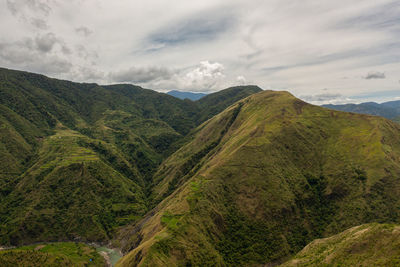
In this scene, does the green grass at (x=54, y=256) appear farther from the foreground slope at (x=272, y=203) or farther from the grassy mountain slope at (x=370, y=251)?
the grassy mountain slope at (x=370, y=251)

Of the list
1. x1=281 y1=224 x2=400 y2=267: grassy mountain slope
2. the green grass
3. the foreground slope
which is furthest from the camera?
the foreground slope

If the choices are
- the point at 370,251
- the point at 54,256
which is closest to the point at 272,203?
the point at 370,251

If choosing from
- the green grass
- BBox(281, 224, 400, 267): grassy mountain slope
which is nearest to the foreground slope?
the green grass

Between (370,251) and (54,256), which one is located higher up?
(370,251)

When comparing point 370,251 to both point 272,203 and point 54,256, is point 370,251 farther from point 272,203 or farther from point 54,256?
point 54,256

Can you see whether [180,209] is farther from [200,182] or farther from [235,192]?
[235,192]

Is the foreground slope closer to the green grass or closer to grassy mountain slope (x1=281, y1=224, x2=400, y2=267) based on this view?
the green grass

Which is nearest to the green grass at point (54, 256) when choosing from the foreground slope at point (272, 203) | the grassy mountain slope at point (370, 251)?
the foreground slope at point (272, 203)

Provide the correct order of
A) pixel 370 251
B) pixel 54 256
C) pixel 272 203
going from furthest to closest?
pixel 272 203 → pixel 54 256 → pixel 370 251

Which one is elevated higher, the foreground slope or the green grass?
the foreground slope

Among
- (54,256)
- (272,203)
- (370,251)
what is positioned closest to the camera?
(370,251)
